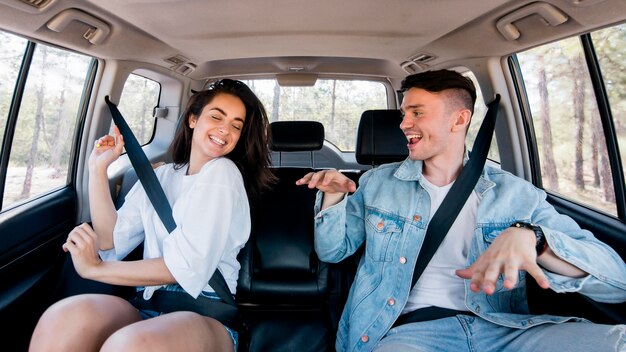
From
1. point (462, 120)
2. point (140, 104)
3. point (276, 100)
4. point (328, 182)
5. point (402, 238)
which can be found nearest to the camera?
point (328, 182)

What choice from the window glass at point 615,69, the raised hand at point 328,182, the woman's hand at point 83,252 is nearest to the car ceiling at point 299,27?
the window glass at point 615,69

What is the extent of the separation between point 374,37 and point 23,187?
2.06 meters

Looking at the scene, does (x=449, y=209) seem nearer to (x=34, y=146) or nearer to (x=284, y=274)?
(x=284, y=274)

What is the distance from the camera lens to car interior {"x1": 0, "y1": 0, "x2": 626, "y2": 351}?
1729 mm

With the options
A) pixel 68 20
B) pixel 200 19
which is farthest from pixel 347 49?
pixel 68 20

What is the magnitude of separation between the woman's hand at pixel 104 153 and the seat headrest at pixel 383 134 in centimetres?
131

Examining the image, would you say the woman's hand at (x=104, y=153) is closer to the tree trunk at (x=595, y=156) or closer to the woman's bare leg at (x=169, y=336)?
the woman's bare leg at (x=169, y=336)

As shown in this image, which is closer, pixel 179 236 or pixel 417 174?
pixel 179 236

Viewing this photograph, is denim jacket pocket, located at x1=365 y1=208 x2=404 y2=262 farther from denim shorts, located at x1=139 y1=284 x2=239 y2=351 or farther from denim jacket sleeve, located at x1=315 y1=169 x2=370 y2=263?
denim shorts, located at x1=139 y1=284 x2=239 y2=351

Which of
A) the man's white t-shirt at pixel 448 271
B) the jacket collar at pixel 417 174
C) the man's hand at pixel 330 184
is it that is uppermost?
the jacket collar at pixel 417 174

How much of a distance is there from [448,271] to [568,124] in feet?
4.02

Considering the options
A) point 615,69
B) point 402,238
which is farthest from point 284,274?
point 615,69

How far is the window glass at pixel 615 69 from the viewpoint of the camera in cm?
171

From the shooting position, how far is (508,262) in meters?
1.04
